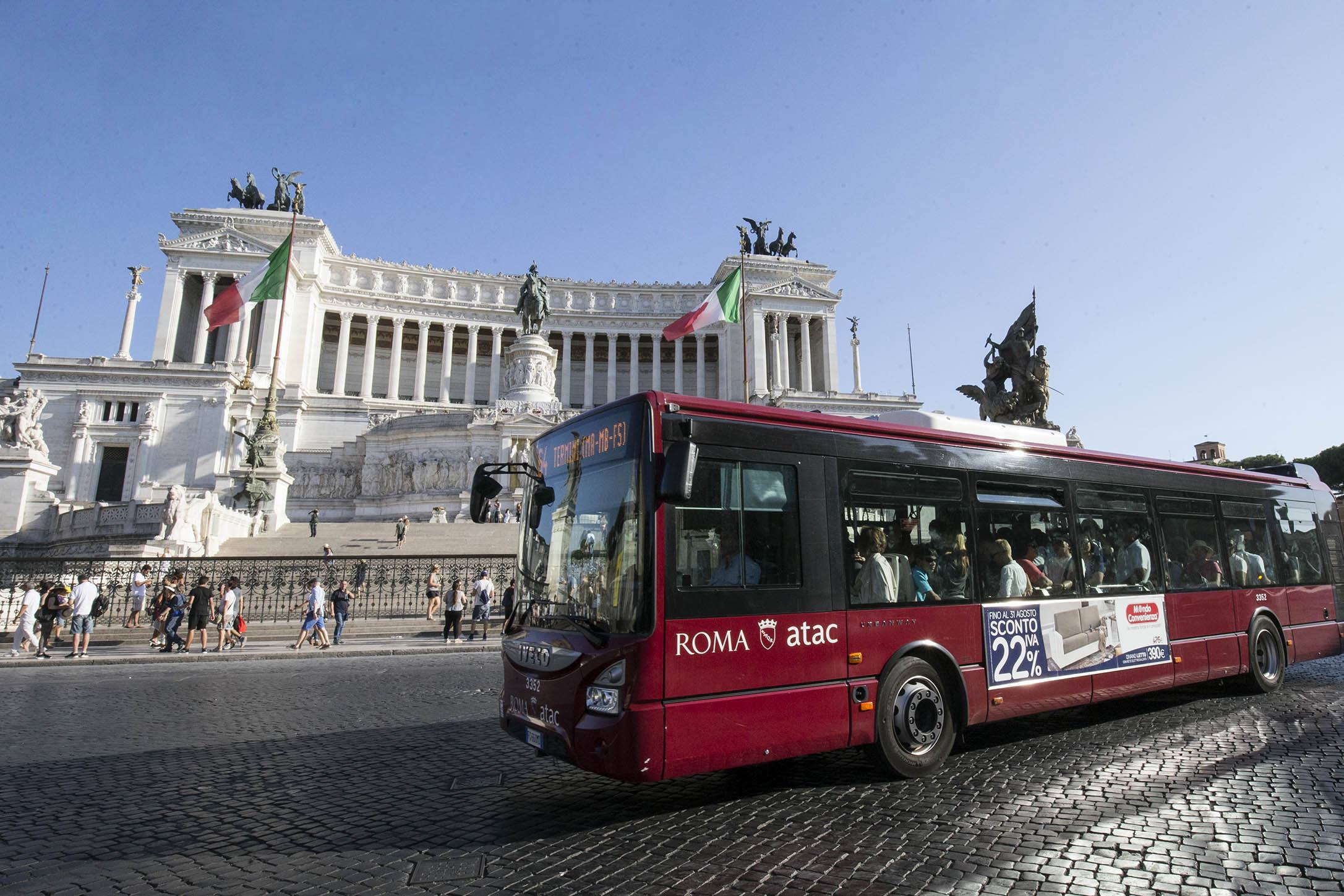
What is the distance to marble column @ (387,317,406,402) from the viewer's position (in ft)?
219

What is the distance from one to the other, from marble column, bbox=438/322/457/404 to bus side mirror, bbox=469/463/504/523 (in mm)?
65153

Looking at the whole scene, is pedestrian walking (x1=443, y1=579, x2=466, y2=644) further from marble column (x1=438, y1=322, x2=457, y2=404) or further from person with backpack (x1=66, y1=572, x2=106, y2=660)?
marble column (x1=438, y1=322, x2=457, y2=404)

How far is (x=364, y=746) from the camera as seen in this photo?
6770mm

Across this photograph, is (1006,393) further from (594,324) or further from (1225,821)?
(594,324)

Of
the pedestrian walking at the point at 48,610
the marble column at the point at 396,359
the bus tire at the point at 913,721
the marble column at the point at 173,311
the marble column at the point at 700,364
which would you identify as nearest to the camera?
the bus tire at the point at 913,721

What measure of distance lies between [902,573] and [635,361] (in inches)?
2702

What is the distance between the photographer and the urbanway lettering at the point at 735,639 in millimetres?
4660

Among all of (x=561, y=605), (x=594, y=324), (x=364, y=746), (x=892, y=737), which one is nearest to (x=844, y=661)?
(x=892, y=737)

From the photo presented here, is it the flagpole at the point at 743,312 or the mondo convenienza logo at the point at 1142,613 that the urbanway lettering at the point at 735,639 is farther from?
the flagpole at the point at 743,312

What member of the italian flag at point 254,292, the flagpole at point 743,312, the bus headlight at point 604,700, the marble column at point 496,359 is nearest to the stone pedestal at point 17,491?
the italian flag at point 254,292

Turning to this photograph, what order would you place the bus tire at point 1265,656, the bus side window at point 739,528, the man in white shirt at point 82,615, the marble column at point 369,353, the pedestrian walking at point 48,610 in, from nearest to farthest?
the bus side window at point 739,528 → the bus tire at point 1265,656 → the pedestrian walking at point 48,610 → the man in white shirt at point 82,615 → the marble column at point 369,353

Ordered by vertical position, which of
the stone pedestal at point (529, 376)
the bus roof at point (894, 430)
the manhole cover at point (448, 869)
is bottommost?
the manhole cover at point (448, 869)

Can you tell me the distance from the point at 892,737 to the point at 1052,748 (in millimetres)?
1936

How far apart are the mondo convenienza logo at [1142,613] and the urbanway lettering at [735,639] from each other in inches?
155
